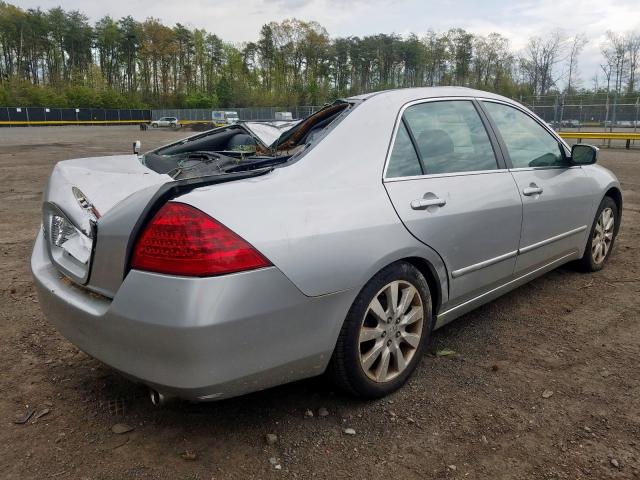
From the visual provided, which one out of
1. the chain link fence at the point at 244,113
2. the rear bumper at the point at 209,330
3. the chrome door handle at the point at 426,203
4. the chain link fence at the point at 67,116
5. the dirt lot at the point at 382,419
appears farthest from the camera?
the chain link fence at the point at 67,116

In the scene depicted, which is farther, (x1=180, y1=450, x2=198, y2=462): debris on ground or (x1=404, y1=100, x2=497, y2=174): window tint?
(x1=404, y1=100, x2=497, y2=174): window tint

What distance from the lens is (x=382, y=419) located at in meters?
2.48

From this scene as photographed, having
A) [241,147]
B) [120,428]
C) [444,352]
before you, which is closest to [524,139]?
[444,352]

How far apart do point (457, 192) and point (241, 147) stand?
2.62 metres

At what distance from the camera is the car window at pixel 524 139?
138 inches

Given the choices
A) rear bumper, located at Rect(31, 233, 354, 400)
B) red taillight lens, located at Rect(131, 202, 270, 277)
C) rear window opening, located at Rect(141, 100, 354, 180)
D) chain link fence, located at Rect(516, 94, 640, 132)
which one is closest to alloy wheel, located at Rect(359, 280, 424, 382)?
rear bumper, located at Rect(31, 233, 354, 400)

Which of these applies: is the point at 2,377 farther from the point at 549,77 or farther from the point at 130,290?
the point at 549,77

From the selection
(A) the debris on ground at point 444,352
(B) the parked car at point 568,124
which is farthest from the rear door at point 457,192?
(B) the parked car at point 568,124

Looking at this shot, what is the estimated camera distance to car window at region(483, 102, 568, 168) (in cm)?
351

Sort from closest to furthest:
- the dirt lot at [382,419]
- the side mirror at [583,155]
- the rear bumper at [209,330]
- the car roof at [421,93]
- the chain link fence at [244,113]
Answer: the rear bumper at [209,330]
the dirt lot at [382,419]
the car roof at [421,93]
the side mirror at [583,155]
the chain link fence at [244,113]

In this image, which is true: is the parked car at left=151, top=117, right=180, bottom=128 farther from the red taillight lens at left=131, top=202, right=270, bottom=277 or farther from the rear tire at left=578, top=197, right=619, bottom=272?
the red taillight lens at left=131, top=202, right=270, bottom=277

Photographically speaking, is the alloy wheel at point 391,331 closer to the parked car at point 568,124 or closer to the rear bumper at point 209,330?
the rear bumper at point 209,330

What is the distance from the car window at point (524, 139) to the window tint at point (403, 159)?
970 millimetres

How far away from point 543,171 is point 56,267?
122 inches
